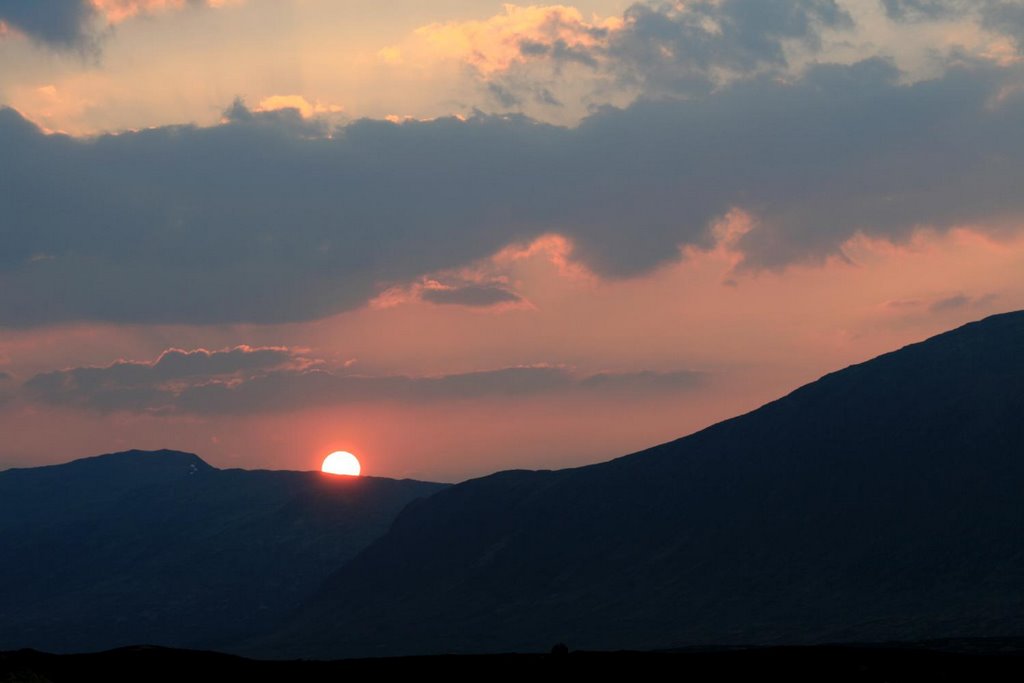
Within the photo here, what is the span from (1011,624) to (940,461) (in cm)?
4525

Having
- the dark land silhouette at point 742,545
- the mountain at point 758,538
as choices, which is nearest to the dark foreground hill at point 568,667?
the dark land silhouette at point 742,545

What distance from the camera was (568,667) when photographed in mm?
44875

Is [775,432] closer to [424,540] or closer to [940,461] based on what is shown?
[940,461]

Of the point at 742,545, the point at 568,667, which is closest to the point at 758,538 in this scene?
the point at 742,545

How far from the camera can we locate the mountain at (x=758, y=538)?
421 feet

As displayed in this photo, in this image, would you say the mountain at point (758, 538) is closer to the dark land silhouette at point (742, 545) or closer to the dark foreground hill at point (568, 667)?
the dark land silhouette at point (742, 545)

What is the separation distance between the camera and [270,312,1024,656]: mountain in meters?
128

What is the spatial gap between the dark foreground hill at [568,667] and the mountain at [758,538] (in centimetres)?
6707

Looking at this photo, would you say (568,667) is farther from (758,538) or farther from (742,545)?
(758,538)

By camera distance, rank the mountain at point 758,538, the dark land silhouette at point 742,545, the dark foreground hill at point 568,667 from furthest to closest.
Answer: the mountain at point 758,538 < the dark land silhouette at point 742,545 < the dark foreground hill at point 568,667

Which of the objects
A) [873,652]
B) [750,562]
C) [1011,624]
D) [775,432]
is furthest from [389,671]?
[775,432]

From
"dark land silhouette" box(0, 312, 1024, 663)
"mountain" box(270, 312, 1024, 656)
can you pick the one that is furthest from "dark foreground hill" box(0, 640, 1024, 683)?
"mountain" box(270, 312, 1024, 656)

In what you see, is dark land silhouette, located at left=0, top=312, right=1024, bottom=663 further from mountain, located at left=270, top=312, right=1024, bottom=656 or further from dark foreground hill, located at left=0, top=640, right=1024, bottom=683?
dark foreground hill, located at left=0, top=640, right=1024, bottom=683

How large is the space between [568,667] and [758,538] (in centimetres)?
10891
